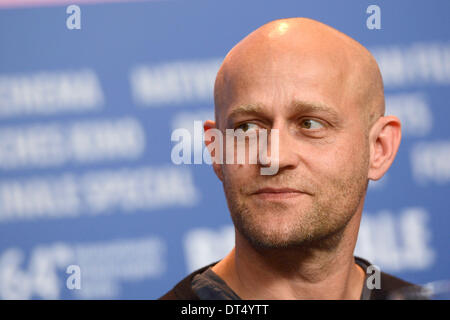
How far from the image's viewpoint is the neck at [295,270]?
5.57 ft

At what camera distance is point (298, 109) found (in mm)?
1601

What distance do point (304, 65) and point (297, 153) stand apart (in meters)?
0.24

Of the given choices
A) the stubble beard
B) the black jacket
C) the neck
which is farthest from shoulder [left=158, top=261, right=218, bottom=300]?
the stubble beard

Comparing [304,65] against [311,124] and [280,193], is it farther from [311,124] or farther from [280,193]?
[280,193]

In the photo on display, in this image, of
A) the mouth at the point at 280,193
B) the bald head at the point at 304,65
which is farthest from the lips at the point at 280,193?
the bald head at the point at 304,65

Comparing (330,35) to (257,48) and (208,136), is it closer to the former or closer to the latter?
(257,48)

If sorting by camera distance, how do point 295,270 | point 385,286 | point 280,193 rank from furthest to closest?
point 385,286 < point 295,270 < point 280,193

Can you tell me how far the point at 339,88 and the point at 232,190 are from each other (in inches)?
16.0

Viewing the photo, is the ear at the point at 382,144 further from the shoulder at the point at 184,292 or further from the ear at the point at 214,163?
the shoulder at the point at 184,292

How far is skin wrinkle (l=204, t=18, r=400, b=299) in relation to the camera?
5.22 feet

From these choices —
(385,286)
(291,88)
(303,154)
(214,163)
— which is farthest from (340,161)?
(385,286)

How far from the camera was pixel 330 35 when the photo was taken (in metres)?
1.74
